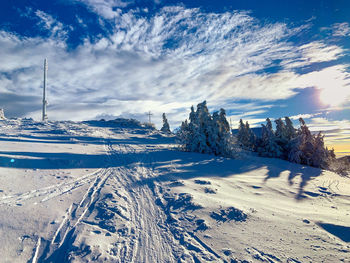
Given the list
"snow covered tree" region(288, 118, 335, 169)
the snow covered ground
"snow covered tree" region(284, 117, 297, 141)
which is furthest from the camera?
"snow covered tree" region(284, 117, 297, 141)

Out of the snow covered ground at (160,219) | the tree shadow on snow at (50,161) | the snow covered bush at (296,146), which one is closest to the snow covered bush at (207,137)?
the snow covered bush at (296,146)

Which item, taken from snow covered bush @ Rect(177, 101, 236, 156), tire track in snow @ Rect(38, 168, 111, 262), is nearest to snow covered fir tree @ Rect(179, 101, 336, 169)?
snow covered bush @ Rect(177, 101, 236, 156)

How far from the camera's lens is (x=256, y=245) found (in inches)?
193

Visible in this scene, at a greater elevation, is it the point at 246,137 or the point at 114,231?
the point at 246,137

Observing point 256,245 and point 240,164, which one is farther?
point 240,164

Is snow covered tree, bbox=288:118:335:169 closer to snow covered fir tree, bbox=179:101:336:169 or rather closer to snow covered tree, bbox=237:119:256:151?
snow covered fir tree, bbox=179:101:336:169

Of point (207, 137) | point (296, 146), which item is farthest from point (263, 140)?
point (207, 137)

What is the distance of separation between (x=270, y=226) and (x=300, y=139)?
25695 millimetres

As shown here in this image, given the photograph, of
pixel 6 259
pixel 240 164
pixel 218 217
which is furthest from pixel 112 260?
pixel 240 164

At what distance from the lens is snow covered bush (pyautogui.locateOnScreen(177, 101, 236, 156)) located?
68.5 ft

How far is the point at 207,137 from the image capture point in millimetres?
21516

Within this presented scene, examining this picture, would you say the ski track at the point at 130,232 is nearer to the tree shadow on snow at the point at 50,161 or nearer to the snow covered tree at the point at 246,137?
the tree shadow on snow at the point at 50,161

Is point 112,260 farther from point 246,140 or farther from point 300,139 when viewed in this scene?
point 246,140

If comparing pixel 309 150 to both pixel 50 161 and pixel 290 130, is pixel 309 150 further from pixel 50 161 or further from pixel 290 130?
pixel 50 161
